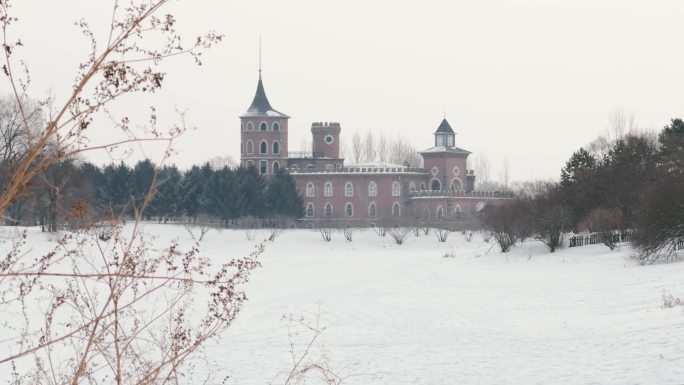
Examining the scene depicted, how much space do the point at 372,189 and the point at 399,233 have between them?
2075 centimetres

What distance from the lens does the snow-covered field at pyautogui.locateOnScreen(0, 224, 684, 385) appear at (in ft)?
44.2

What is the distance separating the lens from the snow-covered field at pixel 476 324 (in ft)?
44.2

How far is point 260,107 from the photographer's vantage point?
9050cm

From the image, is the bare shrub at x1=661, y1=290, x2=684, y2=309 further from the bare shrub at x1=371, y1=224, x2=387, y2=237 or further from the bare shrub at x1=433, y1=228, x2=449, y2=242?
the bare shrub at x1=371, y1=224, x2=387, y2=237

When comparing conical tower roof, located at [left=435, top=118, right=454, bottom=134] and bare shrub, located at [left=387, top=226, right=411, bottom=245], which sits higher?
conical tower roof, located at [left=435, top=118, right=454, bottom=134]

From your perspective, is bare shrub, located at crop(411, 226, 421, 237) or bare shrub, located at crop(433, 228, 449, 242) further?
bare shrub, located at crop(411, 226, 421, 237)

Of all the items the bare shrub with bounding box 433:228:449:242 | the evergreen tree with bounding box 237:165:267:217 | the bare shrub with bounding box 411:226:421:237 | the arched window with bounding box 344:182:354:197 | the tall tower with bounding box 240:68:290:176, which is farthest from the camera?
the tall tower with bounding box 240:68:290:176

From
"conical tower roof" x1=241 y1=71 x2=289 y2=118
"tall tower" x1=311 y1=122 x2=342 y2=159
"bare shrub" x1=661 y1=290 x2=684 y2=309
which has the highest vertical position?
"conical tower roof" x1=241 y1=71 x2=289 y2=118

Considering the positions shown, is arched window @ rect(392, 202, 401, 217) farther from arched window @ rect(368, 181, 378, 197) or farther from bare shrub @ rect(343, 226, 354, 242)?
bare shrub @ rect(343, 226, 354, 242)

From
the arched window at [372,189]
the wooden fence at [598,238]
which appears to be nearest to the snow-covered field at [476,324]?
the wooden fence at [598,238]

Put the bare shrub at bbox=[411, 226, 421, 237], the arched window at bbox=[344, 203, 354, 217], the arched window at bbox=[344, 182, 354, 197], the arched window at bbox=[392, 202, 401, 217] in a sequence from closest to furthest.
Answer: the bare shrub at bbox=[411, 226, 421, 237]
the arched window at bbox=[392, 202, 401, 217]
the arched window at bbox=[344, 203, 354, 217]
the arched window at bbox=[344, 182, 354, 197]

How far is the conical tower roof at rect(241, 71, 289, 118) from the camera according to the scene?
293ft

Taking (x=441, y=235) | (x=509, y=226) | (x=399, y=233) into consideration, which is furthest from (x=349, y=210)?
(x=509, y=226)

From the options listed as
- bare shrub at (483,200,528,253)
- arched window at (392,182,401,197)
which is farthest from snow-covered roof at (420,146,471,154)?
bare shrub at (483,200,528,253)
